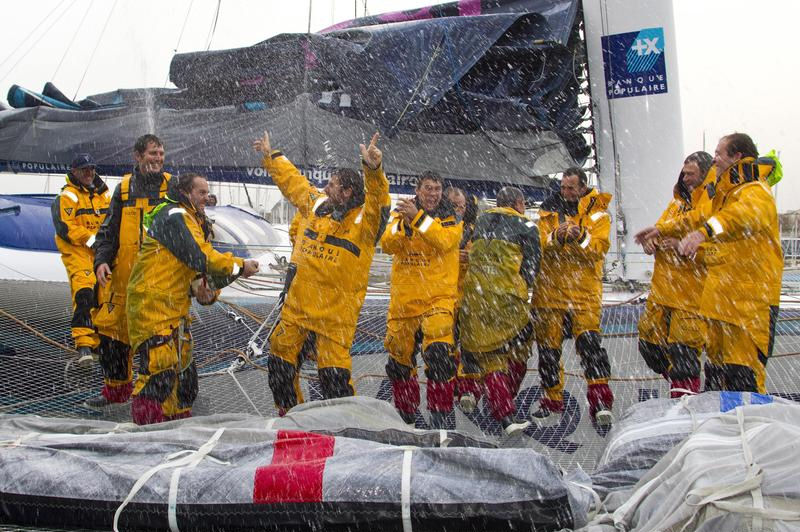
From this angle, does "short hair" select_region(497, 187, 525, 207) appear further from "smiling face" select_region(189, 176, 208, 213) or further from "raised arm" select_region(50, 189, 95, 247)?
"raised arm" select_region(50, 189, 95, 247)

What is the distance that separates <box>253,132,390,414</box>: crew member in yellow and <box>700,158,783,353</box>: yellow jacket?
1726 mm

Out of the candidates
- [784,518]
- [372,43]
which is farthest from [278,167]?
[784,518]

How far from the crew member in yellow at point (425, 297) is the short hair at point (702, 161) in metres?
1.44

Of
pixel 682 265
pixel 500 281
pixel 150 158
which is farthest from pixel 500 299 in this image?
pixel 150 158

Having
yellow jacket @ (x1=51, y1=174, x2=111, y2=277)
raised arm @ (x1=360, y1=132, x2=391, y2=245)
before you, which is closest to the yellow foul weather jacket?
yellow jacket @ (x1=51, y1=174, x2=111, y2=277)

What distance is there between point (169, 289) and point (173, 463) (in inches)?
61.1

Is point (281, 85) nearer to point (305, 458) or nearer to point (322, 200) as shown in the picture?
point (322, 200)

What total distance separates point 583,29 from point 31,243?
549cm

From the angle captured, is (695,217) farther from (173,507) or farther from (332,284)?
(173,507)

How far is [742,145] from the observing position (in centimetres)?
370

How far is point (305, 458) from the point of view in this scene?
7.42 ft

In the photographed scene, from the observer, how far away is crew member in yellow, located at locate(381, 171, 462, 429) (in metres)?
4.13

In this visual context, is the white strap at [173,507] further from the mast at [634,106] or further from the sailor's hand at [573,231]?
the mast at [634,106]

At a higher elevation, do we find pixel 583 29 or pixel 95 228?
pixel 583 29
